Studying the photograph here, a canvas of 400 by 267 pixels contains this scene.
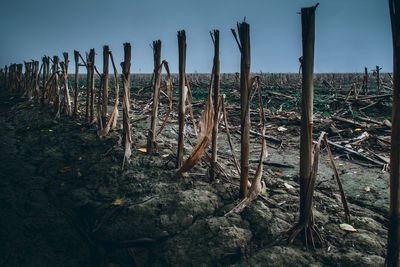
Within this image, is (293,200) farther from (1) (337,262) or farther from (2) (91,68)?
(2) (91,68)

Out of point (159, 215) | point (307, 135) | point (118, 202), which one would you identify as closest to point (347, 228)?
point (307, 135)

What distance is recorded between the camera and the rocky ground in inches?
→ 70.0

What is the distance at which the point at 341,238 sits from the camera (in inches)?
72.9

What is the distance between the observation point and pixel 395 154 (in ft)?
3.87

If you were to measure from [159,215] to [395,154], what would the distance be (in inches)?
67.8

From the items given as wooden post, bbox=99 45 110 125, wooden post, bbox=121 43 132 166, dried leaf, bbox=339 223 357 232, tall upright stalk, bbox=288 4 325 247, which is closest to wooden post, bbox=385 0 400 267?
→ tall upright stalk, bbox=288 4 325 247

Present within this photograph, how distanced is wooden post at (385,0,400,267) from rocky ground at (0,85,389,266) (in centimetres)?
44

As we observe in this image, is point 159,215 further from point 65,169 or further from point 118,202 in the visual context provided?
point 65,169

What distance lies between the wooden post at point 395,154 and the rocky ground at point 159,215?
44 centimetres

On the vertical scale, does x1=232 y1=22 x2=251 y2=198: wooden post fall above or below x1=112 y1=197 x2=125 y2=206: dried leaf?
above

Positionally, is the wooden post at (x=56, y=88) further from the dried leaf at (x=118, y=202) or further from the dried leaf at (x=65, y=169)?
the dried leaf at (x=118, y=202)

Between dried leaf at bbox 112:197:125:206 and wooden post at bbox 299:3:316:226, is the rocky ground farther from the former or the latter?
wooden post at bbox 299:3:316:226

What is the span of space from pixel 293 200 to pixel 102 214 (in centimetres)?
178

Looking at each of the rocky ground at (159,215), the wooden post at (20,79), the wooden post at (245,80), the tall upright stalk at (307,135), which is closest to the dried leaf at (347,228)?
the rocky ground at (159,215)
